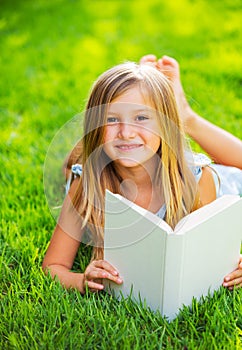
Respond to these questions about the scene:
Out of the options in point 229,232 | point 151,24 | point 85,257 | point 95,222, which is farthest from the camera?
point 151,24

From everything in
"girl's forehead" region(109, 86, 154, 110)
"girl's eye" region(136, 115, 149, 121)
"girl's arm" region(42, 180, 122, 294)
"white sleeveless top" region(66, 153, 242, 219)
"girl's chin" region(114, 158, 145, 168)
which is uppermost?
"girl's forehead" region(109, 86, 154, 110)

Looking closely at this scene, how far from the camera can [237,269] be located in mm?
1624

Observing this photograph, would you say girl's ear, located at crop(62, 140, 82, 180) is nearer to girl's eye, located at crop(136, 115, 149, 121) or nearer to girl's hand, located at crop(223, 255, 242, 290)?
girl's eye, located at crop(136, 115, 149, 121)

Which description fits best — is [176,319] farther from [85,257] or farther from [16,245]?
[16,245]

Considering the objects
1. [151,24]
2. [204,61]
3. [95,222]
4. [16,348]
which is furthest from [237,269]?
[151,24]

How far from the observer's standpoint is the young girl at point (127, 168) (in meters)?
1.57

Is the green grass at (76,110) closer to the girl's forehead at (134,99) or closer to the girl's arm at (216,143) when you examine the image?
the girl's forehead at (134,99)

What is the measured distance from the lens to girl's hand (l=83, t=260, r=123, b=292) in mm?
1557

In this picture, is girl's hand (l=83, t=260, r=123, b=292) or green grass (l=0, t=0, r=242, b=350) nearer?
green grass (l=0, t=0, r=242, b=350)

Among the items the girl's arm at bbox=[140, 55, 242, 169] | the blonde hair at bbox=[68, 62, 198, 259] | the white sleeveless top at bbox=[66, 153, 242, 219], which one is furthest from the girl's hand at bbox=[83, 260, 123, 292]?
the girl's arm at bbox=[140, 55, 242, 169]

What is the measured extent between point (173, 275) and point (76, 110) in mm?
1658

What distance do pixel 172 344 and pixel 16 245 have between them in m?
0.68

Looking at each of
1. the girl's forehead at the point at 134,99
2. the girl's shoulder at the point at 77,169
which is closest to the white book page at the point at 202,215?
the girl's forehead at the point at 134,99

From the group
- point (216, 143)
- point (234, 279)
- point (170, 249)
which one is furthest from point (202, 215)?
point (216, 143)
